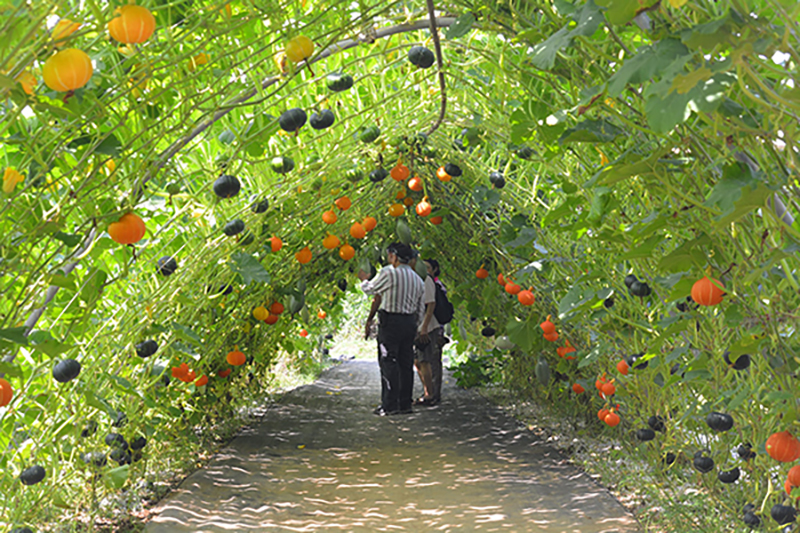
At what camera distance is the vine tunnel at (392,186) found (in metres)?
1.08

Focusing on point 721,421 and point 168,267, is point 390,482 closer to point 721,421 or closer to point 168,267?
point 168,267

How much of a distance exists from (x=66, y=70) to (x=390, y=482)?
324 centimetres

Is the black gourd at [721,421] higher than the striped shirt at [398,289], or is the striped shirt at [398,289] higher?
the striped shirt at [398,289]

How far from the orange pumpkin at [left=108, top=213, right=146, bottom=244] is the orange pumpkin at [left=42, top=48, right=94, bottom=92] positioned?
51 cm

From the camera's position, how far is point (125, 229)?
4.74ft

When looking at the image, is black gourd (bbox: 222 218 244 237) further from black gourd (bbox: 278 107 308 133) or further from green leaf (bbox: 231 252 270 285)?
black gourd (bbox: 278 107 308 133)

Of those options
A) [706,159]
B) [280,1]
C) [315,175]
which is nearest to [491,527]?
[315,175]

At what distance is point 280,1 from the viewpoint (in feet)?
5.59

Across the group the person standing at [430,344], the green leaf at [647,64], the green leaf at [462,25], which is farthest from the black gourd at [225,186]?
the person standing at [430,344]

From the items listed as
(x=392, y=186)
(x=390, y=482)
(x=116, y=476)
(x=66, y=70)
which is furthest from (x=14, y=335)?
(x=392, y=186)

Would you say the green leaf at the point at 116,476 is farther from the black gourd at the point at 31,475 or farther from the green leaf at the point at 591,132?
the green leaf at the point at 591,132

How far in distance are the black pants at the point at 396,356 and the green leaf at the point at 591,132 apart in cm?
404

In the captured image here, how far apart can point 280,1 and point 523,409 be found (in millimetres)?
4558

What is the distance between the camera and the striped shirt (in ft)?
17.1
